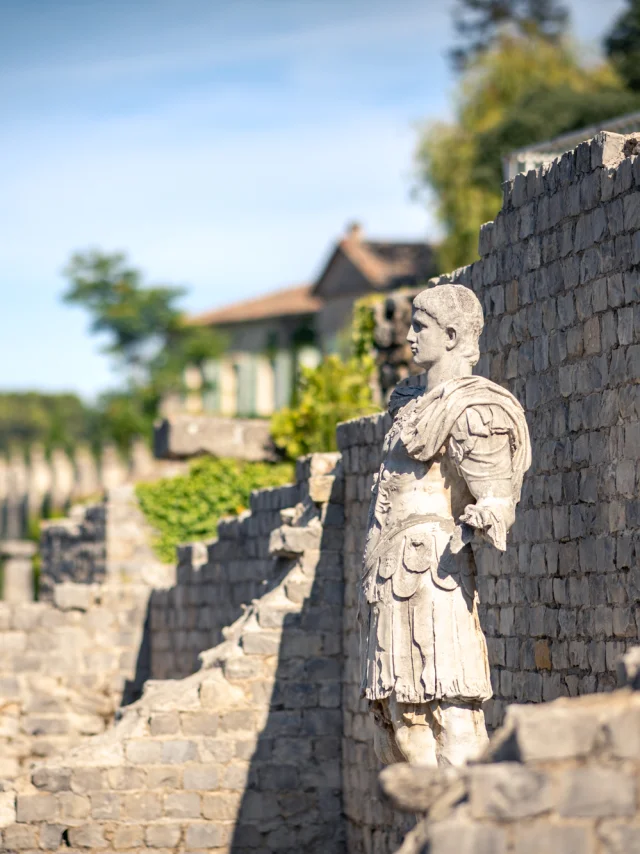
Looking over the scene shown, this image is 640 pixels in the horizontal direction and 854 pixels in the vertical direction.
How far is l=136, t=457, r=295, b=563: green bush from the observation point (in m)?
18.7

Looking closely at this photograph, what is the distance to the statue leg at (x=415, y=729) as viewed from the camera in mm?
7039

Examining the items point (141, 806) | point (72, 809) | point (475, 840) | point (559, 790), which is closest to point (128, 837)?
point (141, 806)

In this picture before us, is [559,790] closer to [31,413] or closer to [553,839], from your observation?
[553,839]

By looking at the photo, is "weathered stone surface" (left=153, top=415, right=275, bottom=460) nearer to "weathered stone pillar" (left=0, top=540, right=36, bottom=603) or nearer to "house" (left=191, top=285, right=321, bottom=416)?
"weathered stone pillar" (left=0, top=540, right=36, bottom=603)

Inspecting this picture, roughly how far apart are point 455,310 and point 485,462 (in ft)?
2.28

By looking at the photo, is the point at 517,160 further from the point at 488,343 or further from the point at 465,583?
the point at 465,583

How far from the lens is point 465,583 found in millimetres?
7020

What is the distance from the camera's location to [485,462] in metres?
6.93

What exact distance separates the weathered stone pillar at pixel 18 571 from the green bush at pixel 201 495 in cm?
1363

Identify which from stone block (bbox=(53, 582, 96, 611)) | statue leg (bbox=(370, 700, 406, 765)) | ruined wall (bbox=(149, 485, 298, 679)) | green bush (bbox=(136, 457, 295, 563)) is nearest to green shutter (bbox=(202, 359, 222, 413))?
green bush (bbox=(136, 457, 295, 563))

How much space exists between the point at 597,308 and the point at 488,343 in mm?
1259

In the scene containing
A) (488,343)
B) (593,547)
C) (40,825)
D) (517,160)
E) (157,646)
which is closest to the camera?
(593,547)

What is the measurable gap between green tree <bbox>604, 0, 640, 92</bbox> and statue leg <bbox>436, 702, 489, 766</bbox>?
3028 cm

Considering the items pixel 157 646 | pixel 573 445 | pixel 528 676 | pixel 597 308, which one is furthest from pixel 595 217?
pixel 157 646
